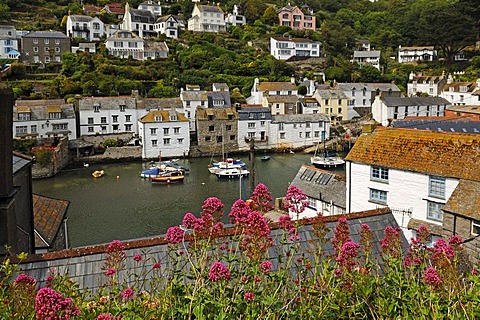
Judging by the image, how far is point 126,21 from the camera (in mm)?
73750

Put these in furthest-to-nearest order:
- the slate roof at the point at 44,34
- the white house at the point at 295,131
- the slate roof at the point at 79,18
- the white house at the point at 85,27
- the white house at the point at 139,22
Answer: the white house at the point at 139,22 → the slate roof at the point at 79,18 → the white house at the point at 85,27 → the slate roof at the point at 44,34 → the white house at the point at 295,131

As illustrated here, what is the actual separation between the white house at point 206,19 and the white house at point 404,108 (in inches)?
1416

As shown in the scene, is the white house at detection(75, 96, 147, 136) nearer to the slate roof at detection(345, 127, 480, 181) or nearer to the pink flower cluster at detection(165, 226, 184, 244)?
the slate roof at detection(345, 127, 480, 181)

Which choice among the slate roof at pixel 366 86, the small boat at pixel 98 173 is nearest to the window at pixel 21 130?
the small boat at pixel 98 173

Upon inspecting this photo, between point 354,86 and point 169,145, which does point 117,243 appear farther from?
point 354,86

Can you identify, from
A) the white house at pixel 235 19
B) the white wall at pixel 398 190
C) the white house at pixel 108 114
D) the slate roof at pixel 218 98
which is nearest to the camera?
the white wall at pixel 398 190

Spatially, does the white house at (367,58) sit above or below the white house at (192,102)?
above

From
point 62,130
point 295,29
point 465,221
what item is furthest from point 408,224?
point 295,29

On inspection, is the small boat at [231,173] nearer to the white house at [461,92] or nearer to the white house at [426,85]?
the white house at [461,92]

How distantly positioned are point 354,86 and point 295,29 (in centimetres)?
3325

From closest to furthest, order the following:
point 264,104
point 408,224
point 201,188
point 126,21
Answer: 1. point 408,224
2. point 201,188
3. point 264,104
4. point 126,21

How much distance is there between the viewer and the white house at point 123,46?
61875 mm

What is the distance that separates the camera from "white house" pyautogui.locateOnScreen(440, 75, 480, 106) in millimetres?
54825

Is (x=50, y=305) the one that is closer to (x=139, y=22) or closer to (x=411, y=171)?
(x=411, y=171)
